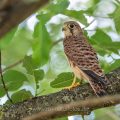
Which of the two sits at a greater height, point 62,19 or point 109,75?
point 62,19

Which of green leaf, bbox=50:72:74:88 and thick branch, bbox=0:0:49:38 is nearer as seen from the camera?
thick branch, bbox=0:0:49:38

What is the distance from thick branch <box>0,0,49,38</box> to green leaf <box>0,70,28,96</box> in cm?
237

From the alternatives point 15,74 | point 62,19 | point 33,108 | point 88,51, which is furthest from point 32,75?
point 62,19

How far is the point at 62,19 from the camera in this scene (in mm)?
5941

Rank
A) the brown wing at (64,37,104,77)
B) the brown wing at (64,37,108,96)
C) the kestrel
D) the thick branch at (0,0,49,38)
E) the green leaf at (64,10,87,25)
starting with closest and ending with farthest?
the thick branch at (0,0,49,38) < the green leaf at (64,10,87,25) < the kestrel < the brown wing at (64,37,108,96) < the brown wing at (64,37,104,77)

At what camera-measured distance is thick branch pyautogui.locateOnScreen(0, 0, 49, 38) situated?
1.84 feet

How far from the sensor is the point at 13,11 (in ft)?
1.84

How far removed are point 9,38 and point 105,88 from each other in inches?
66.9

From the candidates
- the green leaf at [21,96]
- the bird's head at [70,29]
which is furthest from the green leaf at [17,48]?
the green leaf at [21,96]

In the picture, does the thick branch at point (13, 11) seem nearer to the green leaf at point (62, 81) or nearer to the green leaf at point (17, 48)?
the green leaf at point (62, 81)

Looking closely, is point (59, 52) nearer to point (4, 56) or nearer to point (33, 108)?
point (4, 56)

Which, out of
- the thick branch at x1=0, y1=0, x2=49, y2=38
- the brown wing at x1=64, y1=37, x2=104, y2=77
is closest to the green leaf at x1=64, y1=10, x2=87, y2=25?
the brown wing at x1=64, y1=37, x2=104, y2=77

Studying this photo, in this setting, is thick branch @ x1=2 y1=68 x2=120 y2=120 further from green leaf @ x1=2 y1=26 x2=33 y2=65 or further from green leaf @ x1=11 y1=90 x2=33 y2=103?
green leaf @ x1=2 y1=26 x2=33 y2=65

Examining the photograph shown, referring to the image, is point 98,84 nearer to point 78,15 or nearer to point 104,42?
point 104,42
